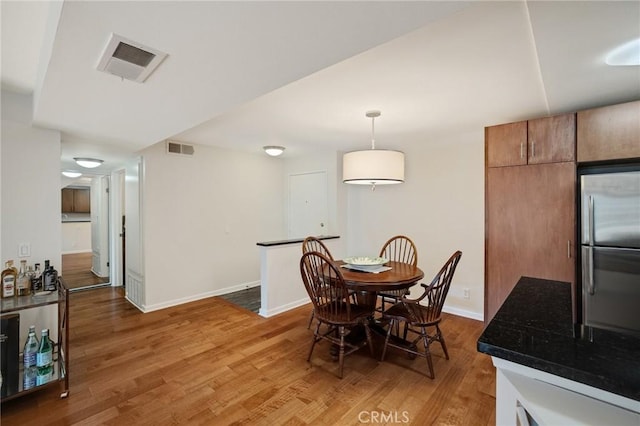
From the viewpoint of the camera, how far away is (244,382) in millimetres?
2225

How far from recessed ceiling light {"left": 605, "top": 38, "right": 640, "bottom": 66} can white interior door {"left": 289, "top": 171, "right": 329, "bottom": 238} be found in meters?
3.41

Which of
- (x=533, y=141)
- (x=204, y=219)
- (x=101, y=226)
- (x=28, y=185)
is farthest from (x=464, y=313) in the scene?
(x=101, y=226)

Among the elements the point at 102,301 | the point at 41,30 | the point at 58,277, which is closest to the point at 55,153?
the point at 58,277

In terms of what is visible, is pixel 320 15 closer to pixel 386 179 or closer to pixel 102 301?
pixel 386 179

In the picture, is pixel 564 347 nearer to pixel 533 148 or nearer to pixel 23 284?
pixel 533 148

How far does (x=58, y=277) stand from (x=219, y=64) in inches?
91.2

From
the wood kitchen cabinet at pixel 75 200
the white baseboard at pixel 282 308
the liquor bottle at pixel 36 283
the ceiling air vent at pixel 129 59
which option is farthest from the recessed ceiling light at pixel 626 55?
the wood kitchen cabinet at pixel 75 200

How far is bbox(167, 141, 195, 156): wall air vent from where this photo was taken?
3916 mm

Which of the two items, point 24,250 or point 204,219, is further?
point 204,219

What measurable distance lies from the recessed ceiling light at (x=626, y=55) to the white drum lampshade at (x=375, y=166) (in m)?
1.61

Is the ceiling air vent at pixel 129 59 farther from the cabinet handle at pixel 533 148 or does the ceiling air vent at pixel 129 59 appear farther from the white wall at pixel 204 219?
the cabinet handle at pixel 533 148

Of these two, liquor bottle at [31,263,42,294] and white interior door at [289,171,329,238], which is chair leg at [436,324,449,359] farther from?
liquor bottle at [31,263,42,294]

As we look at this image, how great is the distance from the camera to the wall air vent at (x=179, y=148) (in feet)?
12.8

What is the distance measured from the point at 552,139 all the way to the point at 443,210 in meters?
1.49
